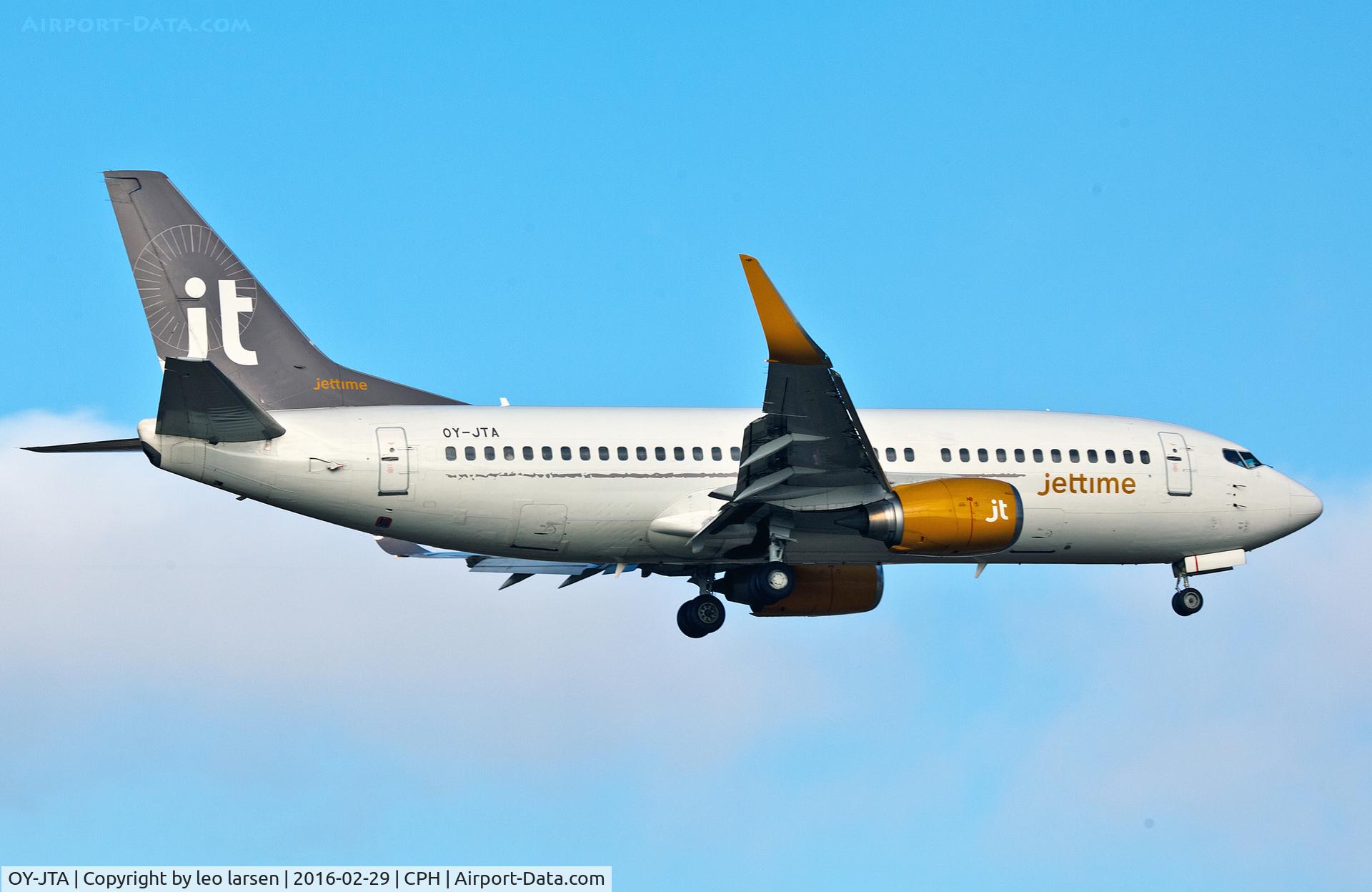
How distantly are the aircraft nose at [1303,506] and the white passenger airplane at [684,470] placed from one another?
0.42 meters

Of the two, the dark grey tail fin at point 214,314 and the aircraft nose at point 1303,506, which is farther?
the aircraft nose at point 1303,506

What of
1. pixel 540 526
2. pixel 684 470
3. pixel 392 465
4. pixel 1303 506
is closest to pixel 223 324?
pixel 392 465

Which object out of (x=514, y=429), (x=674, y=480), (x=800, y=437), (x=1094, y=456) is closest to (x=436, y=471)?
(x=514, y=429)

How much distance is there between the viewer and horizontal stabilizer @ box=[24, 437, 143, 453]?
99.8ft

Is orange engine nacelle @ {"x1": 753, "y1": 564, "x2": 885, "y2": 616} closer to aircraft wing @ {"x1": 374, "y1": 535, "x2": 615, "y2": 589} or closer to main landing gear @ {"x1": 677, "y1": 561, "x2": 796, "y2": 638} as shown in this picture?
main landing gear @ {"x1": 677, "y1": 561, "x2": 796, "y2": 638}

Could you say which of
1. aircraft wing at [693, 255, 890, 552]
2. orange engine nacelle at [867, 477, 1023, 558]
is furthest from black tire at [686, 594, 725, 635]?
orange engine nacelle at [867, 477, 1023, 558]

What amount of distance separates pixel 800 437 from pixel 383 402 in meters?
8.24

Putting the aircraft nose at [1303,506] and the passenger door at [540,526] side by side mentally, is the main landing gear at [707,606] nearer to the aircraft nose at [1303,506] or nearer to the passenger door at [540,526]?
the passenger door at [540,526]

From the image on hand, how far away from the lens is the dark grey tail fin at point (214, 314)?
32.6 metres

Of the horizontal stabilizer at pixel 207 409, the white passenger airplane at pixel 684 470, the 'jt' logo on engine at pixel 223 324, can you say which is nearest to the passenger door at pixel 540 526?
the white passenger airplane at pixel 684 470

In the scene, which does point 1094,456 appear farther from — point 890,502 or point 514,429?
point 514,429

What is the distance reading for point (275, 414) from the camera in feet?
102

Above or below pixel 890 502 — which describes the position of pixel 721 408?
above

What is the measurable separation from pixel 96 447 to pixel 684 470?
10.2 meters
